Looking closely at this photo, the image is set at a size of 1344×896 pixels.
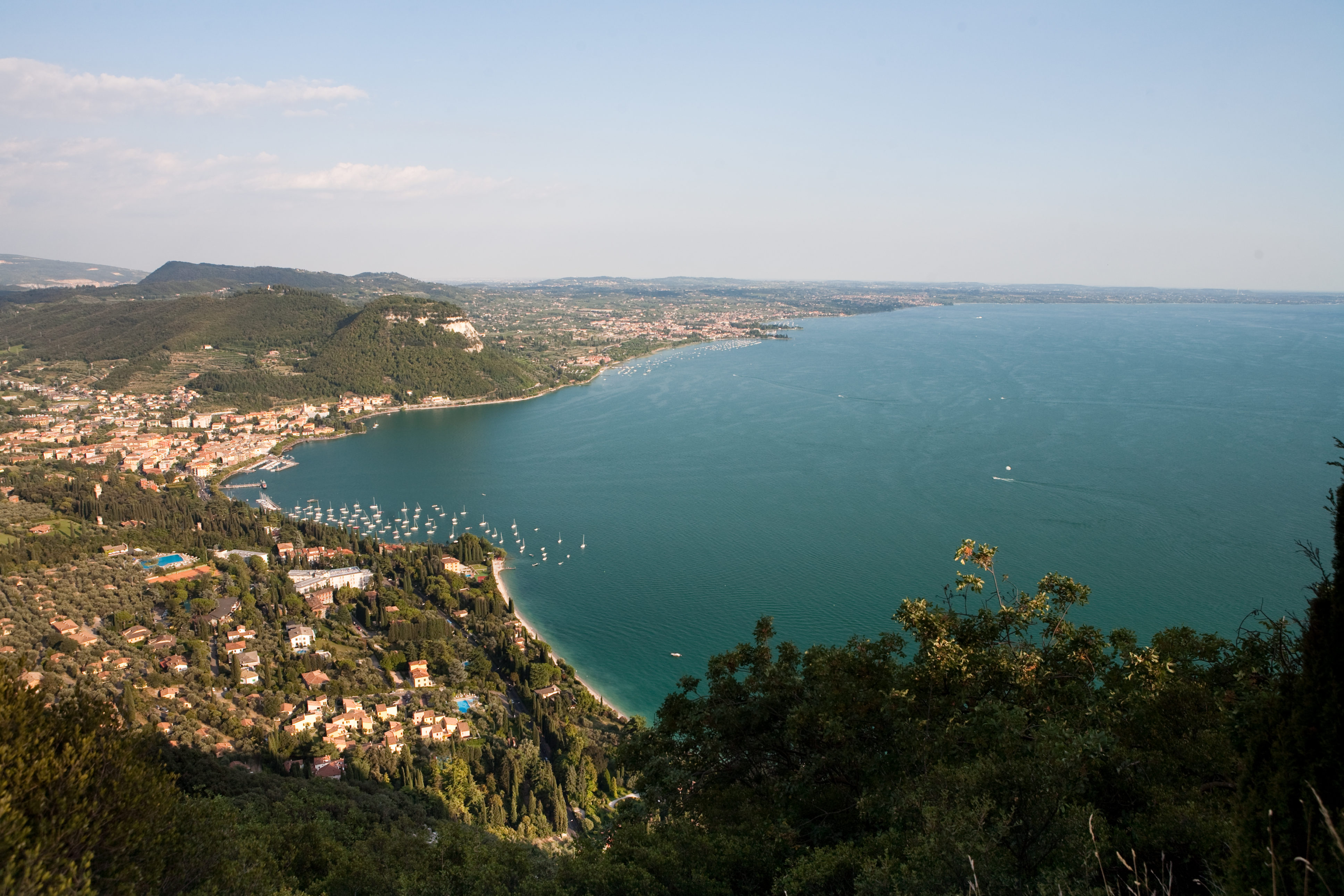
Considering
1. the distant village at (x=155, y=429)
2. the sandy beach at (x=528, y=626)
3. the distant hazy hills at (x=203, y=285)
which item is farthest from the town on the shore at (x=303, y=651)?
the distant hazy hills at (x=203, y=285)

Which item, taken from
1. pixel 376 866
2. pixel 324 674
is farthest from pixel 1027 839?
pixel 324 674

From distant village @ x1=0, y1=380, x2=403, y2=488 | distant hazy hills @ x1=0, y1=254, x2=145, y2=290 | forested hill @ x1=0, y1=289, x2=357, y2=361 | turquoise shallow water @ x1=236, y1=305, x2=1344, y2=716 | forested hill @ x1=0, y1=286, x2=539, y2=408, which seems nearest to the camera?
turquoise shallow water @ x1=236, y1=305, x2=1344, y2=716

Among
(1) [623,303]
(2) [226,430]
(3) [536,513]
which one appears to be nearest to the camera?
(3) [536,513]

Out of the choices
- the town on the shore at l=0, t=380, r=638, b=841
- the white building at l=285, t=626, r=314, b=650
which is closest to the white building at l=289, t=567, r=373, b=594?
the town on the shore at l=0, t=380, r=638, b=841

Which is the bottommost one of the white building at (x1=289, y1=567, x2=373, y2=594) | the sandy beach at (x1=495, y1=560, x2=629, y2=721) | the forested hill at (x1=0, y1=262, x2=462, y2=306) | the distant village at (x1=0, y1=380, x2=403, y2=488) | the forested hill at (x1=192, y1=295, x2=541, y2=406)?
the sandy beach at (x1=495, y1=560, x2=629, y2=721)

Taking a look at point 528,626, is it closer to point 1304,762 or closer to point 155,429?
point 1304,762

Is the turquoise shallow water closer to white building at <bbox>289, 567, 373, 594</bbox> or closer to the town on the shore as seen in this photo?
the town on the shore

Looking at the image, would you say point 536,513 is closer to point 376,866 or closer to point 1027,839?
point 376,866
